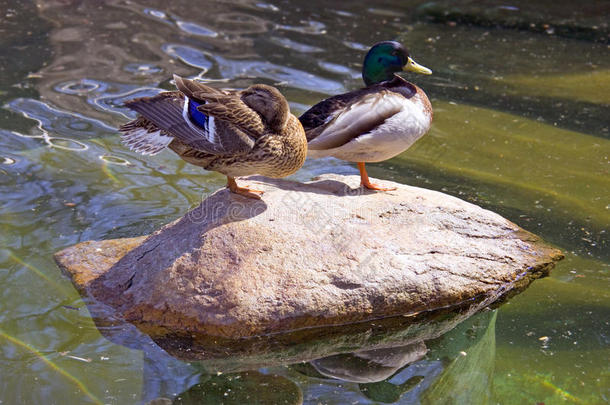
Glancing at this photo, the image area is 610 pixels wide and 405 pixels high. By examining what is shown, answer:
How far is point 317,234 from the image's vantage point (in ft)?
13.9

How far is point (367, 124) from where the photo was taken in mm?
4660

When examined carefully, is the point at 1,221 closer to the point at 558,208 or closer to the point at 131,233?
the point at 131,233

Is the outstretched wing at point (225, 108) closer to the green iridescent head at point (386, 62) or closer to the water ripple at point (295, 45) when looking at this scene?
the green iridescent head at point (386, 62)

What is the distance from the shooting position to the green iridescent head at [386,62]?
5070mm

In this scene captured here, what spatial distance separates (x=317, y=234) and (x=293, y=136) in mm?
566

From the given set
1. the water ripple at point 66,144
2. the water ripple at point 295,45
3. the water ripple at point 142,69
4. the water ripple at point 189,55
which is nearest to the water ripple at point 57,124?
the water ripple at point 66,144

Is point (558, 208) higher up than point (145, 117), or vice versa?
point (145, 117)

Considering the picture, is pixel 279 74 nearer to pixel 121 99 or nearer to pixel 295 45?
pixel 295 45

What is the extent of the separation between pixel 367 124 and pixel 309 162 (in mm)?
1511

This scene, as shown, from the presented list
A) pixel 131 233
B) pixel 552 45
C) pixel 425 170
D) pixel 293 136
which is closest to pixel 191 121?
pixel 293 136

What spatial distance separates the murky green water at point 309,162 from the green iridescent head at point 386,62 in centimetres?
97

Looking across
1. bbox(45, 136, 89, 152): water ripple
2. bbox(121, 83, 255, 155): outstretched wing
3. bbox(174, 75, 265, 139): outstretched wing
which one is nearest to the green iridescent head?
bbox(174, 75, 265, 139): outstretched wing

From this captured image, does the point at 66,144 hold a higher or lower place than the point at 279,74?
lower

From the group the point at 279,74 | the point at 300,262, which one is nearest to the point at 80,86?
the point at 279,74
